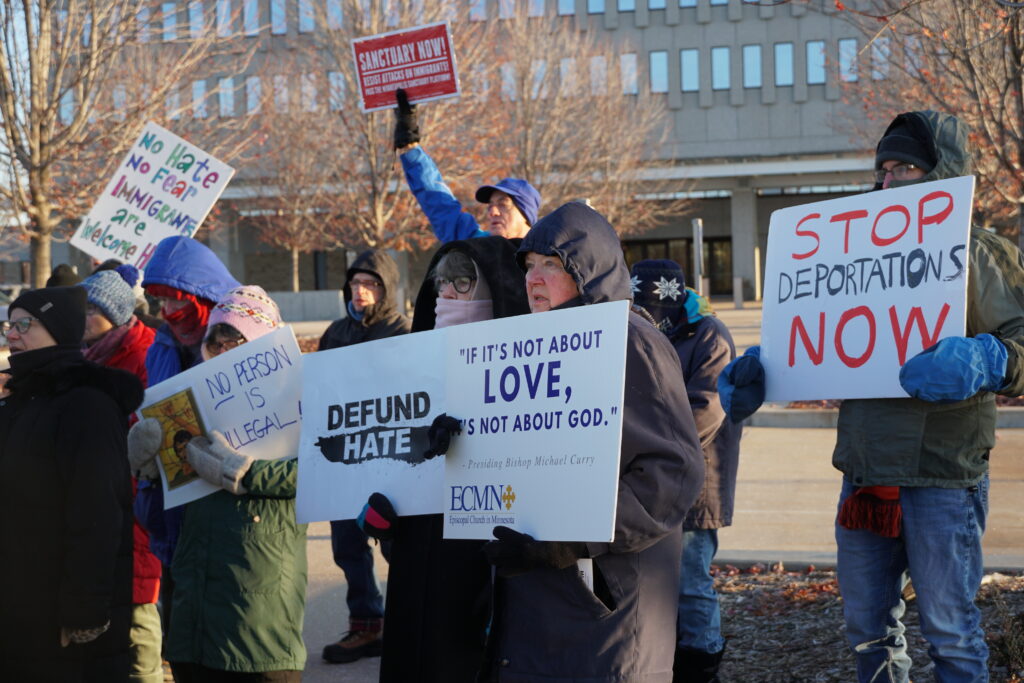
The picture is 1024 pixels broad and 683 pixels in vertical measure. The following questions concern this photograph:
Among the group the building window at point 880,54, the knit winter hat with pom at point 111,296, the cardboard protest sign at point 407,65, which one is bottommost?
the knit winter hat with pom at point 111,296

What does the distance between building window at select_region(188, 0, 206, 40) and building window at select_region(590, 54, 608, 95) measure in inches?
438

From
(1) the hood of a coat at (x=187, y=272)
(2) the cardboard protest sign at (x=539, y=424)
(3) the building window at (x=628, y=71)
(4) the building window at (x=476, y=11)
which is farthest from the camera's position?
(3) the building window at (x=628, y=71)

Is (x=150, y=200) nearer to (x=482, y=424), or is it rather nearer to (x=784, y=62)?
(x=482, y=424)

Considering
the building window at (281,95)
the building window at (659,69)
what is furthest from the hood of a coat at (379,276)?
the building window at (659,69)

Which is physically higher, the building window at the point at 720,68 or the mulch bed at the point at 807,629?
the building window at the point at 720,68

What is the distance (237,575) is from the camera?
13.6 feet

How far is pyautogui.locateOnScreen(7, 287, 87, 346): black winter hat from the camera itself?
4086mm

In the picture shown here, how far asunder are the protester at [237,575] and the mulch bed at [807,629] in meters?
2.14

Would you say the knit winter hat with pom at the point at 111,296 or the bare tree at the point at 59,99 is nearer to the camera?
the knit winter hat with pom at the point at 111,296

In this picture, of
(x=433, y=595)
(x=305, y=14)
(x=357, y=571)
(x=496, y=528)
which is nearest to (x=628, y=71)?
(x=305, y=14)

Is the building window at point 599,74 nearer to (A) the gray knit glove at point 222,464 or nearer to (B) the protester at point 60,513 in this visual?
(A) the gray knit glove at point 222,464

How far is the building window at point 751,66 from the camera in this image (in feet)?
149

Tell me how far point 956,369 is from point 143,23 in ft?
40.3

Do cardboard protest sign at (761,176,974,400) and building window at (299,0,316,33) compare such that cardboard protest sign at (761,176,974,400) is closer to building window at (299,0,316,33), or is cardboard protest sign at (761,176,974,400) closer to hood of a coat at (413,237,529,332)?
hood of a coat at (413,237,529,332)
